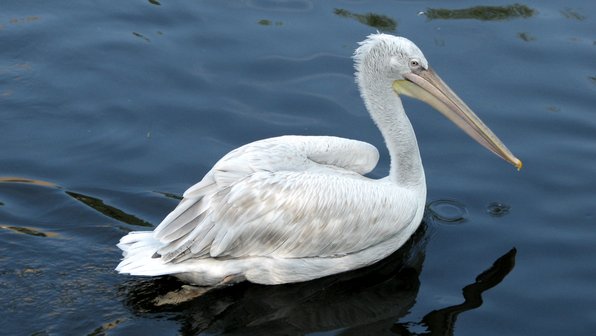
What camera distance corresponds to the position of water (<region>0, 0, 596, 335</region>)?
19.7 ft

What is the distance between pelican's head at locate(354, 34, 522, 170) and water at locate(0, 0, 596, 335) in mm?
583

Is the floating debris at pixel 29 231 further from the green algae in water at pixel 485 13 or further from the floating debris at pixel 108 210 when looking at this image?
the green algae in water at pixel 485 13

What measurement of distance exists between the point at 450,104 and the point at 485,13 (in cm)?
274

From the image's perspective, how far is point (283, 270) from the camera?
6.20 metres

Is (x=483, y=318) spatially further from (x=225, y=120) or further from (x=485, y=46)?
(x=485, y=46)

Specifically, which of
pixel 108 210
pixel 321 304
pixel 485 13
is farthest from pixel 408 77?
pixel 485 13

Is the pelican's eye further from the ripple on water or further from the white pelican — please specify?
the ripple on water

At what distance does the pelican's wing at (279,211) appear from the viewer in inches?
A: 237

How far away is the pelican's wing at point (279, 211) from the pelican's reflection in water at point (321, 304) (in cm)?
22

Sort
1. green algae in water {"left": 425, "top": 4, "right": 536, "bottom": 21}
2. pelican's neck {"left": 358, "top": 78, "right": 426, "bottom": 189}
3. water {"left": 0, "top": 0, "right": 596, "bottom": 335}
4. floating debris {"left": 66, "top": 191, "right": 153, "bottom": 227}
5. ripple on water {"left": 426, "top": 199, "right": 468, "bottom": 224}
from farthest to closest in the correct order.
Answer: green algae in water {"left": 425, "top": 4, "right": 536, "bottom": 21} < ripple on water {"left": 426, "top": 199, "right": 468, "bottom": 224} < floating debris {"left": 66, "top": 191, "right": 153, "bottom": 227} < pelican's neck {"left": 358, "top": 78, "right": 426, "bottom": 189} < water {"left": 0, "top": 0, "right": 596, "bottom": 335}

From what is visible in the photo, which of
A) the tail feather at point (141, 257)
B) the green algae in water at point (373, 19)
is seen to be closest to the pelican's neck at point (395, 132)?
the tail feather at point (141, 257)

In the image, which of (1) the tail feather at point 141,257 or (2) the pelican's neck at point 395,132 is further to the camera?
(2) the pelican's neck at point 395,132

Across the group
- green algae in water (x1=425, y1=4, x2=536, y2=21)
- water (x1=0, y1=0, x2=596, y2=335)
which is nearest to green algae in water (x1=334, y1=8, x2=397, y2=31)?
water (x1=0, y1=0, x2=596, y2=335)

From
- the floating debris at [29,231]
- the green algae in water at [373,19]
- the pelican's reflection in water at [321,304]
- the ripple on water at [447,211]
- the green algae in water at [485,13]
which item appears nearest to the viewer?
the pelican's reflection in water at [321,304]
